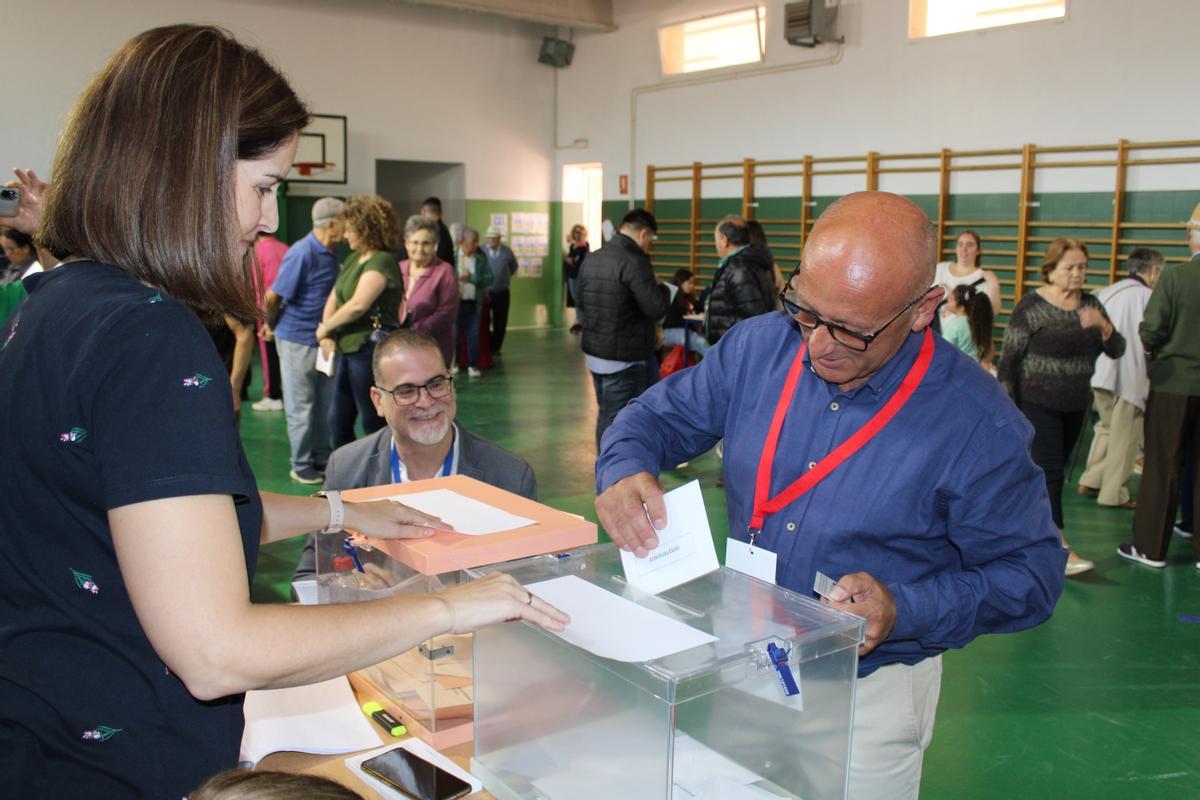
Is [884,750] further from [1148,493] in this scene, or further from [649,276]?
[649,276]

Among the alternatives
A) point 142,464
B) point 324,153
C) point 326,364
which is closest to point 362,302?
point 326,364

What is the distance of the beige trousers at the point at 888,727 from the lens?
1759mm

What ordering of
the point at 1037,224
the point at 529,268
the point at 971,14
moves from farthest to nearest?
the point at 529,268, the point at 971,14, the point at 1037,224

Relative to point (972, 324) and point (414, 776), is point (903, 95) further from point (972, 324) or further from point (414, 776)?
point (414, 776)

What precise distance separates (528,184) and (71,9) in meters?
6.42

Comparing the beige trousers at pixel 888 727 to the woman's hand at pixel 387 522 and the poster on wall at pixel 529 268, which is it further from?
the poster on wall at pixel 529 268

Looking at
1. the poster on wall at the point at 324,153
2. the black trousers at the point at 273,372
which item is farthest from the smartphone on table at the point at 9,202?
the poster on wall at the point at 324,153

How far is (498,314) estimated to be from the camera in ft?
41.6

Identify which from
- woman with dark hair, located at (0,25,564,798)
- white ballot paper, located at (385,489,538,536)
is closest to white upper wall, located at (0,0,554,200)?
white ballot paper, located at (385,489,538,536)

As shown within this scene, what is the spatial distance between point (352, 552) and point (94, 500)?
86 centimetres

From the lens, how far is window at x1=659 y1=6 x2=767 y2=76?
475 inches

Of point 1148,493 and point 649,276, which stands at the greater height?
point 649,276

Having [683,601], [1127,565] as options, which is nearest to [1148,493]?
[1127,565]

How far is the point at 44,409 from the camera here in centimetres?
104
